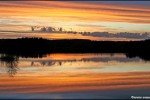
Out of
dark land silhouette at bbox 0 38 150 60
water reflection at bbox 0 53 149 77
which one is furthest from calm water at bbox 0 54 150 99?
dark land silhouette at bbox 0 38 150 60

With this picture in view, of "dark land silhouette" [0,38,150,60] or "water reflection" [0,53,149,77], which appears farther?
"dark land silhouette" [0,38,150,60]

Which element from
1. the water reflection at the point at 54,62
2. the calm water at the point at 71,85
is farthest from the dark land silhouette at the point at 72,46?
the calm water at the point at 71,85

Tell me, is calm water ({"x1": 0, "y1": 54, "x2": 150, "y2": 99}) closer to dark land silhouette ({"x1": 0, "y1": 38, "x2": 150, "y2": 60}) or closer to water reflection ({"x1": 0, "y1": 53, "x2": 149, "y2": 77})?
water reflection ({"x1": 0, "y1": 53, "x2": 149, "y2": 77})

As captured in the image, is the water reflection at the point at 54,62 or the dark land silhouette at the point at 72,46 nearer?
A: the water reflection at the point at 54,62

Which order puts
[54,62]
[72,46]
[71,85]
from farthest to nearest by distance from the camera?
[72,46] < [54,62] < [71,85]

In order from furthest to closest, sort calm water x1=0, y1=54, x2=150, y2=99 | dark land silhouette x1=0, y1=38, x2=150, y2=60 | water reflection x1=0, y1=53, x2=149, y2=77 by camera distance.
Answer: dark land silhouette x1=0, y1=38, x2=150, y2=60
water reflection x1=0, y1=53, x2=149, y2=77
calm water x1=0, y1=54, x2=150, y2=99

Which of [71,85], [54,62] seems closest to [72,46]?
[54,62]

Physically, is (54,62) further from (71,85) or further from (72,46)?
(72,46)

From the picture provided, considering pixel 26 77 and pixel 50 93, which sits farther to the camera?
pixel 26 77

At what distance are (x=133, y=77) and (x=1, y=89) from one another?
7.17 metres

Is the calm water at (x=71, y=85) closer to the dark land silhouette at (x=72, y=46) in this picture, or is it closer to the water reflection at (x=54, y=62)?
the water reflection at (x=54, y=62)

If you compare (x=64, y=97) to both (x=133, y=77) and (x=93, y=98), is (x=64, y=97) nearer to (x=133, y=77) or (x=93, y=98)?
(x=93, y=98)

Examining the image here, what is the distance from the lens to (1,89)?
18.3 metres

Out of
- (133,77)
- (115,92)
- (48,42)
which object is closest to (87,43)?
(48,42)
